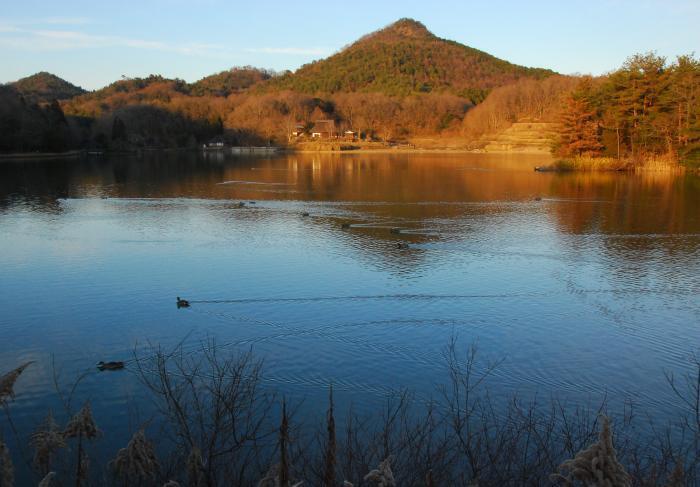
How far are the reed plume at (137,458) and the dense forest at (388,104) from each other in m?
38.9

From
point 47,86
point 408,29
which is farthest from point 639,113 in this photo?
point 408,29

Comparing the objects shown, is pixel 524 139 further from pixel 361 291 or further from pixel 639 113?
pixel 361 291

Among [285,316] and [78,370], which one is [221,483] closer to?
[78,370]

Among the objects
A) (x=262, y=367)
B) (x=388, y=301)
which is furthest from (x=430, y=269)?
(x=262, y=367)

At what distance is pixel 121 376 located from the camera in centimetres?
910

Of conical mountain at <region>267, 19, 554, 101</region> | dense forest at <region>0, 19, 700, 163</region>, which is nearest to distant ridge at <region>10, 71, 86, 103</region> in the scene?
dense forest at <region>0, 19, 700, 163</region>

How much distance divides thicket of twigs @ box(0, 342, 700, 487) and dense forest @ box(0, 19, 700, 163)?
113 feet

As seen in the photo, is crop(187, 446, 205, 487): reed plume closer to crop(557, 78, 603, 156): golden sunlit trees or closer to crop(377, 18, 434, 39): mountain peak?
crop(557, 78, 603, 156): golden sunlit trees

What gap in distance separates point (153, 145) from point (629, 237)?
8021cm

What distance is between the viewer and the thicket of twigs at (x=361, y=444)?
15.1 feet

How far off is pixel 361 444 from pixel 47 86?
15925cm

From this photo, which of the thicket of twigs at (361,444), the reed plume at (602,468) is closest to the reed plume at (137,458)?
the thicket of twigs at (361,444)

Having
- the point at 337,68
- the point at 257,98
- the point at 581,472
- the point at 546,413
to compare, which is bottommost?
the point at 546,413

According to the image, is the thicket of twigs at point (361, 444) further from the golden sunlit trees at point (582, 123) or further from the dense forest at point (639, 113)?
the golden sunlit trees at point (582, 123)
